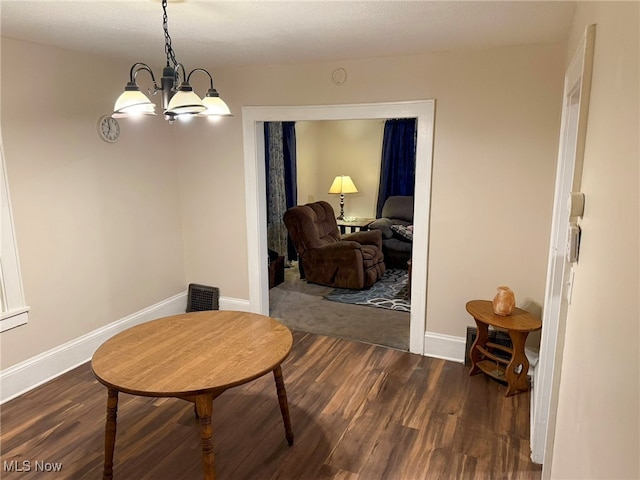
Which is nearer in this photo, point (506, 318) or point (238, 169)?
point (506, 318)

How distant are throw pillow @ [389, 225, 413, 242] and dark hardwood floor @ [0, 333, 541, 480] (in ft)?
8.91

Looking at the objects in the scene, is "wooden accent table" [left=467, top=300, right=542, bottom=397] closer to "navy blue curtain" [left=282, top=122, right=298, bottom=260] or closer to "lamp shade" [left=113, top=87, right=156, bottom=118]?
"lamp shade" [left=113, top=87, right=156, bottom=118]

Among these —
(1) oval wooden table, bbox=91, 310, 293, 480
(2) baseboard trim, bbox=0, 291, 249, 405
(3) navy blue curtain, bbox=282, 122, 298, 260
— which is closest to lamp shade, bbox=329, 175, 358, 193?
(3) navy blue curtain, bbox=282, 122, 298, 260

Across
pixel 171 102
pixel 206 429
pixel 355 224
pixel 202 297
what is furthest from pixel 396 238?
pixel 171 102

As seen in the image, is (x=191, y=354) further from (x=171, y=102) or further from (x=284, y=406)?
(x=171, y=102)

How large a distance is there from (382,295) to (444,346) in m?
1.57

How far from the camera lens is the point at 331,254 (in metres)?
Answer: 5.30

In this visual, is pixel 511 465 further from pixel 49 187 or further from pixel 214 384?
pixel 49 187

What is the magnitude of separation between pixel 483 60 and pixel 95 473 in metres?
3.33

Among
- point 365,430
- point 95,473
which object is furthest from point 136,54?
A: point 365,430

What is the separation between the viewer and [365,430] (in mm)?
2666

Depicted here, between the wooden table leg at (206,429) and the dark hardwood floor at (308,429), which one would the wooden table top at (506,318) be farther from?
the wooden table leg at (206,429)

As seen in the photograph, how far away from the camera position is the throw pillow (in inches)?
235

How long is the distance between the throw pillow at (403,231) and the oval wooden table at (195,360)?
12.1 feet
